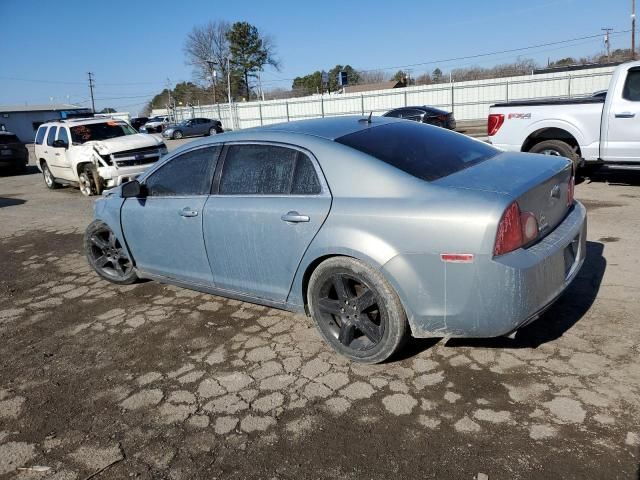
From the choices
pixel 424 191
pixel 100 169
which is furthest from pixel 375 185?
pixel 100 169

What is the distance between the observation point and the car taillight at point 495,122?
28.2ft

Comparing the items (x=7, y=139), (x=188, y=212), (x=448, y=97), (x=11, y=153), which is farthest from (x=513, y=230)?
(x=448, y=97)

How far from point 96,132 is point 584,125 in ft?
34.2

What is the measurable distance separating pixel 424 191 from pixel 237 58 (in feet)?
255

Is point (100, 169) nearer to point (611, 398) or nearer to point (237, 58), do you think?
point (611, 398)

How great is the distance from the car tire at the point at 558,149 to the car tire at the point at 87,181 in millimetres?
9378

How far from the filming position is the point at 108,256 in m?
5.46

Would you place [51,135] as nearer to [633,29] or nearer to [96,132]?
[96,132]

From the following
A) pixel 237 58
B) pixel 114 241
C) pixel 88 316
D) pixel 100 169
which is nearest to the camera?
pixel 88 316

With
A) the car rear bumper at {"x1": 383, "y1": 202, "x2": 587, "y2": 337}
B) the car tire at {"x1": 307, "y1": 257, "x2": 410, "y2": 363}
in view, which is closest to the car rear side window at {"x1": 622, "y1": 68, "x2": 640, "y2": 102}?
the car rear bumper at {"x1": 383, "y1": 202, "x2": 587, "y2": 337}

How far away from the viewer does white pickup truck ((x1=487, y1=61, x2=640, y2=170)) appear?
750 centimetres

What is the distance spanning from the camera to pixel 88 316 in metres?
4.74

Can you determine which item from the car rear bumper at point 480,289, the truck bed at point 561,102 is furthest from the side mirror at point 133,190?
the truck bed at point 561,102

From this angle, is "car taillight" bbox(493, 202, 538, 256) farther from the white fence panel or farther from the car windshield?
the white fence panel
